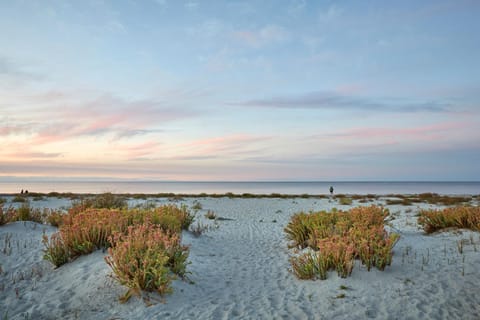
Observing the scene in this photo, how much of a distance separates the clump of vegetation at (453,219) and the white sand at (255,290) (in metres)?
1.18

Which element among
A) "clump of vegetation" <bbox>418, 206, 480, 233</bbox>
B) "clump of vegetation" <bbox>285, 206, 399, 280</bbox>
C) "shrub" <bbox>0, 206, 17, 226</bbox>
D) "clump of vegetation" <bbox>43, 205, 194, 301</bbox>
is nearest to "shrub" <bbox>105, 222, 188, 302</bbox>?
"clump of vegetation" <bbox>43, 205, 194, 301</bbox>

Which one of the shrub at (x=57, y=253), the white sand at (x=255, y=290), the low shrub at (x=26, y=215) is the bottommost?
the white sand at (x=255, y=290)

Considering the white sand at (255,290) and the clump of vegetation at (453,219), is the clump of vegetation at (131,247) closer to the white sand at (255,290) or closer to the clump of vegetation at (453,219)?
the white sand at (255,290)

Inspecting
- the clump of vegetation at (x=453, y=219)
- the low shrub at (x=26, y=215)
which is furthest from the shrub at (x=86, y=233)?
the clump of vegetation at (x=453, y=219)

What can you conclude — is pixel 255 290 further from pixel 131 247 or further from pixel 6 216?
pixel 6 216

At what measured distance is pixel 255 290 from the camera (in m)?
6.24

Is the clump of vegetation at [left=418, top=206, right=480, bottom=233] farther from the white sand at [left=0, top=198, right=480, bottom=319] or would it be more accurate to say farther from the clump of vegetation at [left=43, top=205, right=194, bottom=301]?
the clump of vegetation at [left=43, top=205, right=194, bottom=301]

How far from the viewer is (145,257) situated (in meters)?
5.49

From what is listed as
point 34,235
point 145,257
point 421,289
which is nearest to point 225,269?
point 145,257

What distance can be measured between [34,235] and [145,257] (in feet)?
19.3

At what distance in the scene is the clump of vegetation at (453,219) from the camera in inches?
374

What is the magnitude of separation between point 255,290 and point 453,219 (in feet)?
23.8

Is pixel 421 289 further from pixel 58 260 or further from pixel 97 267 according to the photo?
pixel 58 260

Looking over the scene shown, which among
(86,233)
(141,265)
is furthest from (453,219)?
(86,233)
